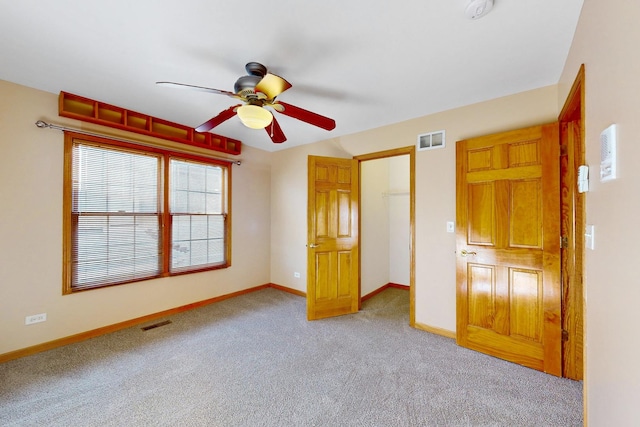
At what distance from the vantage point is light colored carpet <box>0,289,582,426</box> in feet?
5.51

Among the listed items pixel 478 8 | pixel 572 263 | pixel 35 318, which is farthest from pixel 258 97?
pixel 35 318

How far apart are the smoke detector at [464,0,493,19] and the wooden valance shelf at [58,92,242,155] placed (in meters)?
3.11

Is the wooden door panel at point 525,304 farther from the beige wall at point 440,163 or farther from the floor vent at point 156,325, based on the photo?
the floor vent at point 156,325

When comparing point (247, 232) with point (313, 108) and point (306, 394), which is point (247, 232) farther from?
point (306, 394)

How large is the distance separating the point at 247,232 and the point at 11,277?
8.52 ft

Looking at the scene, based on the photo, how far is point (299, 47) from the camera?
1820 mm

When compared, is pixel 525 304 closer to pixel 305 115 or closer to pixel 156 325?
pixel 305 115

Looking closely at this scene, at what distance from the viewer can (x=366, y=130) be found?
3518 mm

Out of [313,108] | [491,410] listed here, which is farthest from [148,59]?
[491,410]

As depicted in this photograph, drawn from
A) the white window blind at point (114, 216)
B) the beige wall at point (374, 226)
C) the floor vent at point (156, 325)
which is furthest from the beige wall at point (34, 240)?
the beige wall at point (374, 226)

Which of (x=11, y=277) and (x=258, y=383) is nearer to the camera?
(x=258, y=383)

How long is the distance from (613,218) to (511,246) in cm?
142

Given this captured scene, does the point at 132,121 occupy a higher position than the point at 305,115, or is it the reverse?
the point at 132,121

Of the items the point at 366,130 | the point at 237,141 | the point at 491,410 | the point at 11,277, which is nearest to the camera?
the point at 491,410
